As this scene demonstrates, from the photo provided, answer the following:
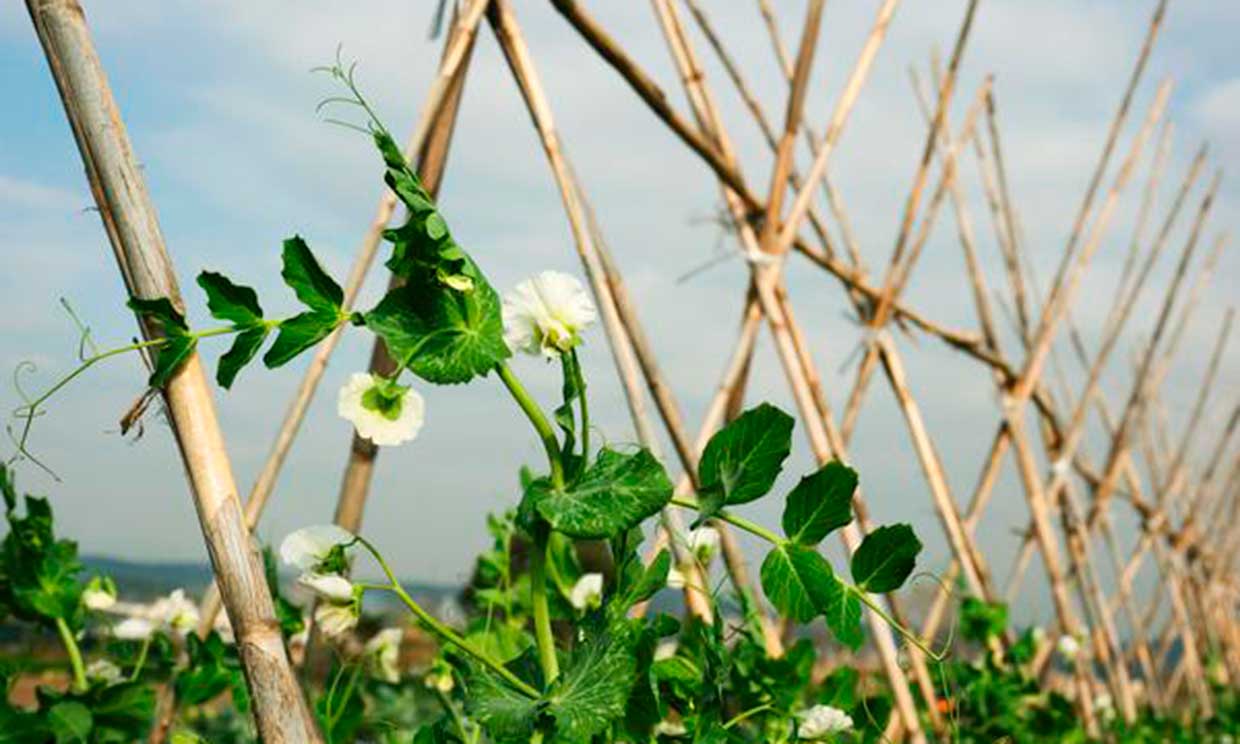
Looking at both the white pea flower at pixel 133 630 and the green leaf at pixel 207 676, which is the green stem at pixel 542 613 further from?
the white pea flower at pixel 133 630

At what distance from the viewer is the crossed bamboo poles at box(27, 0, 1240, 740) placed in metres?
0.72

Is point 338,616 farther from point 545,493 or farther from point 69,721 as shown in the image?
point 69,721

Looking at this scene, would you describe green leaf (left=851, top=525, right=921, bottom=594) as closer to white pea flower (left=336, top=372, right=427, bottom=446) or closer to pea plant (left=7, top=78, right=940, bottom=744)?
pea plant (left=7, top=78, right=940, bottom=744)

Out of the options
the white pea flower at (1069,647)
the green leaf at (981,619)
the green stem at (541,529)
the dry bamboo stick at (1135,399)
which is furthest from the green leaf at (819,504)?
the dry bamboo stick at (1135,399)

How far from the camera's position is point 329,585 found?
67 centimetres

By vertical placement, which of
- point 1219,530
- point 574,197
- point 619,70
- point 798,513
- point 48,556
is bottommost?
point 1219,530

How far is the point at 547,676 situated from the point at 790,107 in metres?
1.45

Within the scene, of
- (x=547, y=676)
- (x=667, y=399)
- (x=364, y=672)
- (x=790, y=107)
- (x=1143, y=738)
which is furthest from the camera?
(x=1143, y=738)

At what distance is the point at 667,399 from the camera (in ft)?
4.95

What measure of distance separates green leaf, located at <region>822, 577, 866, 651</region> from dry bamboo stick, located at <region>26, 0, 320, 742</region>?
0.81 ft

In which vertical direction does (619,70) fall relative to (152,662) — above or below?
above

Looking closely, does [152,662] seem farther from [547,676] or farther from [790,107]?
[790,107]

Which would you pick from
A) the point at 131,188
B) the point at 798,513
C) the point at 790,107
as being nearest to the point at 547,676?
the point at 798,513

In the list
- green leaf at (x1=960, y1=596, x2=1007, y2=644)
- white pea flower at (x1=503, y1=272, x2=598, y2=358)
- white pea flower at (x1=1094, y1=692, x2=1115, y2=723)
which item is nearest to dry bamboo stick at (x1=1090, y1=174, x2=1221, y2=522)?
white pea flower at (x1=1094, y1=692, x2=1115, y2=723)
